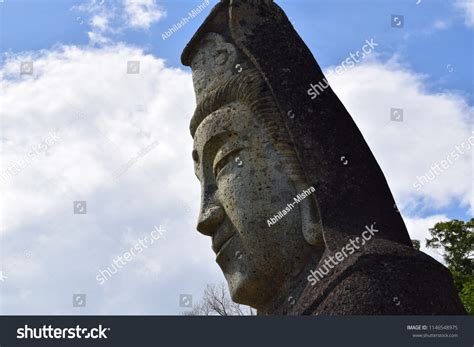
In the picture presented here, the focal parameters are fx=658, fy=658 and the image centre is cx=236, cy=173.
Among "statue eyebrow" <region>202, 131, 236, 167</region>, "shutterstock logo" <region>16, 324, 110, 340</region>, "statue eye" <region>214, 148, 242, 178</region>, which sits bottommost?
"shutterstock logo" <region>16, 324, 110, 340</region>

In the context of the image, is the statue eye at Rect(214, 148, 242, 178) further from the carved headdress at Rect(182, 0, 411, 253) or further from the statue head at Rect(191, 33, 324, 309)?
the carved headdress at Rect(182, 0, 411, 253)

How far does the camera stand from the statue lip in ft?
19.2

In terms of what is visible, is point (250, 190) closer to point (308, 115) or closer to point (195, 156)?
point (308, 115)

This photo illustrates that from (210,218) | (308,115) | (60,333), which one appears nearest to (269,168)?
(308,115)

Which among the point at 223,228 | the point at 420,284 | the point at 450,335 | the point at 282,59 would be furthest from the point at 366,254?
the point at 282,59

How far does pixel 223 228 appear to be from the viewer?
5.90m

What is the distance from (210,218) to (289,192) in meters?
0.80

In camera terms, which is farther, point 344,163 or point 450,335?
point 344,163

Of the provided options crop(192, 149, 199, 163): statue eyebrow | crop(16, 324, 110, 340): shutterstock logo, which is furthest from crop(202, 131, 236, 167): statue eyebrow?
crop(16, 324, 110, 340): shutterstock logo

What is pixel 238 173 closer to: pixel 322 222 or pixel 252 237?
pixel 252 237

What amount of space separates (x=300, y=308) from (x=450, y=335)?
1.08m

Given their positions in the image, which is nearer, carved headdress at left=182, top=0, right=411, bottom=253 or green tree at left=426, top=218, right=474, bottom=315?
carved headdress at left=182, top=0, right=411, bottom=253

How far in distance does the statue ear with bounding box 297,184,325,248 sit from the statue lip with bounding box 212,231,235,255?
718mm

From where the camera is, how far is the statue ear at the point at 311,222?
532 cm
